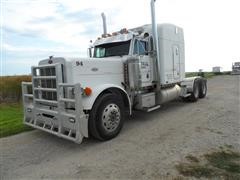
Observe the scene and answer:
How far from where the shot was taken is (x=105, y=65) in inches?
206

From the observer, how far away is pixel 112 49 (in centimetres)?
633

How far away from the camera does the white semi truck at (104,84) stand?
4395mm

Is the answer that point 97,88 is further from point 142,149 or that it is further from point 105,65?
point 142,149

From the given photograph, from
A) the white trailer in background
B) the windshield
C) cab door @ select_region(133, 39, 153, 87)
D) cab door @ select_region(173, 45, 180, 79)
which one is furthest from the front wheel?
the white trailer in background

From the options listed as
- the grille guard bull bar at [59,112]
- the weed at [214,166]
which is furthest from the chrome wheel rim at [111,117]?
the weed at [214,166]

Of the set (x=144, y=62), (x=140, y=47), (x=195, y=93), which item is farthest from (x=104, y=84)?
(x=195, y=93)

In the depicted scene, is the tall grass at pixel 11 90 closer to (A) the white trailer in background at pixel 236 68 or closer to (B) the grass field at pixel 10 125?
(B) the grass field at pixel 10 125

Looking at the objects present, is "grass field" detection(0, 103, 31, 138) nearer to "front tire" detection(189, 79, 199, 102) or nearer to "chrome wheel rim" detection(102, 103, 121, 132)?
"chrome wheel rim" detection(102, 103, 121, 132)

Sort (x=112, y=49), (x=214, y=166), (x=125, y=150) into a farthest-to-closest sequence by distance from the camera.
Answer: (x=112, y=49) → (x=125, y=150) → (x=214, y=166)

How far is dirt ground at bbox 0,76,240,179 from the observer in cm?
333

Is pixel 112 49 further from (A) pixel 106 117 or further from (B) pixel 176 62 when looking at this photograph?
(B) pixel 176 62

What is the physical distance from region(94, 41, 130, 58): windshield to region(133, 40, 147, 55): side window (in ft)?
0.76

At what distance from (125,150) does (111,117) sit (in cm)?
93

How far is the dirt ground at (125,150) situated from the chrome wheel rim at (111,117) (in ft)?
1.04
